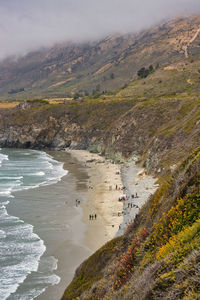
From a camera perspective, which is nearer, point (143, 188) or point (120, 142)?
point (143, 188)

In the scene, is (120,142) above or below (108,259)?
below

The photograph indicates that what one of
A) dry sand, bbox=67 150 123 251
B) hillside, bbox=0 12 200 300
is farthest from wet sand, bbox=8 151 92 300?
hillside, bbox=0 12 200 300

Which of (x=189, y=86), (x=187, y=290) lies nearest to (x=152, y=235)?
(x=187, y=290)

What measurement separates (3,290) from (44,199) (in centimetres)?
2326

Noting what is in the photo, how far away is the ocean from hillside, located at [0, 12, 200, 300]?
344 inches

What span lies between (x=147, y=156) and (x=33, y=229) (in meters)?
37.8

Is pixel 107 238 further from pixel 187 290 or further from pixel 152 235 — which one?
pixel 187 290

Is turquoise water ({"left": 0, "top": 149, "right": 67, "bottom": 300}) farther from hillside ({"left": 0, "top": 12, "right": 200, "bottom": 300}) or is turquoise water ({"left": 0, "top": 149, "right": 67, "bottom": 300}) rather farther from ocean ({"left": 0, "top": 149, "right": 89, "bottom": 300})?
hillside ({"left": 0, "top": 12, "right": 200, "bottom": 300})

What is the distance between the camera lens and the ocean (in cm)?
2195

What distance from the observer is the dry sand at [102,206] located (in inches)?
1236

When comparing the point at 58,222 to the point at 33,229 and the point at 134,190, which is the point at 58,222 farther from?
the point at 134,190

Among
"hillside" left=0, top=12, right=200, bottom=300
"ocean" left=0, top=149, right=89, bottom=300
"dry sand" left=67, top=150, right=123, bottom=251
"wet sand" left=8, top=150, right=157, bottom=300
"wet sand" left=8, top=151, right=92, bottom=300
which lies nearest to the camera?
"hillside" left=0, top=12, right=200, bottom=300

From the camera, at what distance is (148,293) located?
6695 mm

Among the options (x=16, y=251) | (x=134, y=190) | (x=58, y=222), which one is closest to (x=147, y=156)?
(x=134, y=190)
